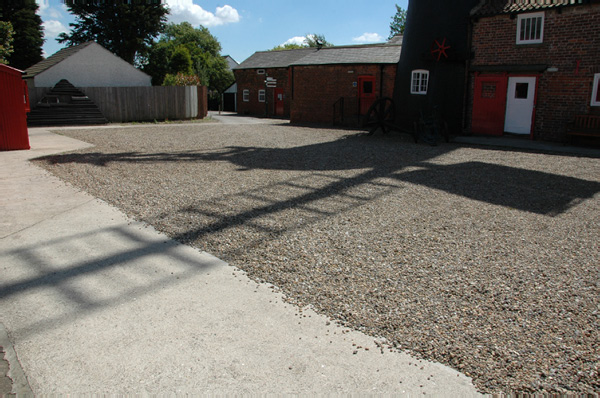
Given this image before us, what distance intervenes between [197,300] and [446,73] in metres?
16.8

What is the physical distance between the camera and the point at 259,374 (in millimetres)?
3041

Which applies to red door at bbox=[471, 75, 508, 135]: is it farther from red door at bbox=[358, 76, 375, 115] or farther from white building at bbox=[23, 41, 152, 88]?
white building at bbox=[23, 41, 152, 88]

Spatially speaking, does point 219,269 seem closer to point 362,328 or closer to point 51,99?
point 362,328

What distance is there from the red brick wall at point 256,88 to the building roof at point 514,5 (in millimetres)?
18753

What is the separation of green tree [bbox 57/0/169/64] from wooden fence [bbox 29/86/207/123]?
19503mm

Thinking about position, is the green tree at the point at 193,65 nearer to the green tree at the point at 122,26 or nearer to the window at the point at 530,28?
the green tree at the point at 122,26

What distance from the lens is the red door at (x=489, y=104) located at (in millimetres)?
17531

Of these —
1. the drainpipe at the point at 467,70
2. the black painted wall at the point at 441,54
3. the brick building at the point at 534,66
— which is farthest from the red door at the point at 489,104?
the black painted wall at the point at 441,54

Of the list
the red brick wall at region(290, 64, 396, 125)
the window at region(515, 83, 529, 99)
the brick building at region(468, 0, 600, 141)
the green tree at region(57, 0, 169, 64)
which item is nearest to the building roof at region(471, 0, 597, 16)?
the brick building at region(468, 0, 600, 141)

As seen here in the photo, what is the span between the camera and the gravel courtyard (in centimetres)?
341

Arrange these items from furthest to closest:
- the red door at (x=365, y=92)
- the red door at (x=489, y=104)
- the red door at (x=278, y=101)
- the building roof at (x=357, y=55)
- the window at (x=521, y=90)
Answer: the red door at (x=278, y=101) → the red door at (x=365, y=92) → the building roof at (x=357, y=55) → the red door at (x=489, y=104) → the window at (x=521, y=90)

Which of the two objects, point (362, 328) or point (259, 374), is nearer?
point (259, 374)

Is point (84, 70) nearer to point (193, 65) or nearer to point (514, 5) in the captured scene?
point (193, 65)

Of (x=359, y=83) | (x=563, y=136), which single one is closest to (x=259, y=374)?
(x=563, y=136)
